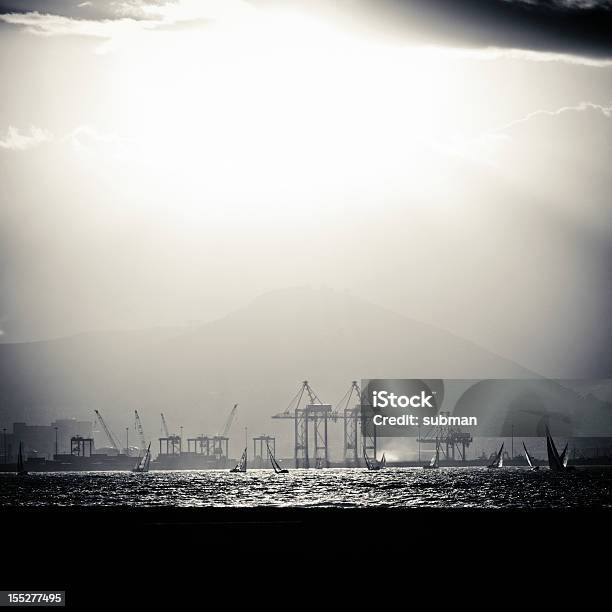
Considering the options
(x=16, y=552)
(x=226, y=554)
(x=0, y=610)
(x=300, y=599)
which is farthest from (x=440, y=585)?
(x=16, y=552)

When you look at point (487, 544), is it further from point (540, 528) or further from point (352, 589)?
point (352, 589)

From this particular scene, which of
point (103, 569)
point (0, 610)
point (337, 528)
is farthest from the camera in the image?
point (337, 528)

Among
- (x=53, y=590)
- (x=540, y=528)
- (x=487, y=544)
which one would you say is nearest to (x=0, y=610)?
(x=53, y=590)

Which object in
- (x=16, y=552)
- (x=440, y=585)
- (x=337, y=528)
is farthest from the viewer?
(x=337, y=528)

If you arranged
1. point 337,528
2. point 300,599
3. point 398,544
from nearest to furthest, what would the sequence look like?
point 300,599 < point 398,544 < point 337,528

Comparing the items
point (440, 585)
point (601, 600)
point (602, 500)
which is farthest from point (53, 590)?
point (602, 500)

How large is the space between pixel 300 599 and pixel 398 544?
10.5 metres

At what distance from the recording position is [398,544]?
3400 centimetres

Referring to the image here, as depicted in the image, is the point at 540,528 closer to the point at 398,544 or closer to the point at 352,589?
the point at 398,544

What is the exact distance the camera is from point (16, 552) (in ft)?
99.8

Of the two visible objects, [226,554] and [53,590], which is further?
[226,554]

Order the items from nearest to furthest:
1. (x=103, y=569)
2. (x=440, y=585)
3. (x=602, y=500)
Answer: (x=440, y=585), (x=103, y=569), (x=602, y=500)

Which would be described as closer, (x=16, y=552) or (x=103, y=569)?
(x=103, y=569)

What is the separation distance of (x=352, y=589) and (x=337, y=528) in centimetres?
1377
